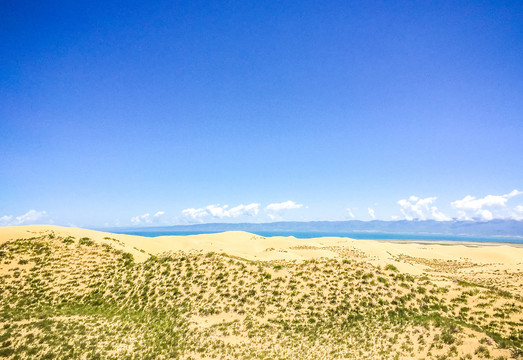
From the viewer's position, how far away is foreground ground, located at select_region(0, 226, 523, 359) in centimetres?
1738

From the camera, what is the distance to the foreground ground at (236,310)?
1738 cm

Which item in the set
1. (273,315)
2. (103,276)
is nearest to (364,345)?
(273,315)

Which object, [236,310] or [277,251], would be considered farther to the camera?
[277,251]

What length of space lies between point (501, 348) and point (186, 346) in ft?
64.5

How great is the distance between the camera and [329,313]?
2136 centimetres

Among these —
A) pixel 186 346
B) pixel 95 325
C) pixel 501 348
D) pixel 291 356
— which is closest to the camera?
pixel 501 348

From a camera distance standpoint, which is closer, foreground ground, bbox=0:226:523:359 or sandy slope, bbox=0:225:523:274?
foreground ground, bbox=0:226:523:359

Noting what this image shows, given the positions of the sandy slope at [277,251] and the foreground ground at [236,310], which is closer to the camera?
the foreground ground at [236,310]

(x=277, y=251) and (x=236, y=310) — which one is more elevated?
(x=277, y=251)

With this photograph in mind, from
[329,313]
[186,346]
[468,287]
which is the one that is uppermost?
[468,287]

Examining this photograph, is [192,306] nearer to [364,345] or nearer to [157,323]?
[157,323]

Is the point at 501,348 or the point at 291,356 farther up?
the point at 501,348

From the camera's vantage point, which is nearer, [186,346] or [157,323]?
[186,346]

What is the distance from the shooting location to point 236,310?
22.7m
